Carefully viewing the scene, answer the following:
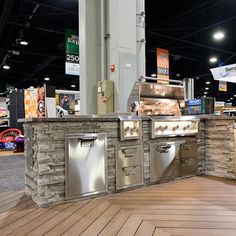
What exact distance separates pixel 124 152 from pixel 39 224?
4.65 feet

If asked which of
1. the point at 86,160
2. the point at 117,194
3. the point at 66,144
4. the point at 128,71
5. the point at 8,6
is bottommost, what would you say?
the point at 117,194

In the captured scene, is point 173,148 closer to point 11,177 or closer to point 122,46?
point 122,46

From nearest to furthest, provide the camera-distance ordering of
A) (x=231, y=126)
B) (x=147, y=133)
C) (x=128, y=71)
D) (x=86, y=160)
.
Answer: (x=86, y=160)
(x=147, y=133)
(x=231, y=126)
(x=128, y=71)

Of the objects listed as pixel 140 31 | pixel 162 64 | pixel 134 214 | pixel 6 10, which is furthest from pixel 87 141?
pixel 162 64

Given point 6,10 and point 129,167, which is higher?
point 6,10

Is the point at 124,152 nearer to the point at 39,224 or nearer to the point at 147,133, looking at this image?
the point at 147,133

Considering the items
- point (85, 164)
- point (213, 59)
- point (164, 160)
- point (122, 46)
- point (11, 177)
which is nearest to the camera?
point (85, 164)

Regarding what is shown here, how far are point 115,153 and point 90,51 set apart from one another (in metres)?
2.64

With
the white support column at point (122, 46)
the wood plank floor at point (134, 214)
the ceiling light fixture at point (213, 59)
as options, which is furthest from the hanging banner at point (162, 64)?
the wood plank floor at point (134, 214)

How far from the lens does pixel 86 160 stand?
2.91m

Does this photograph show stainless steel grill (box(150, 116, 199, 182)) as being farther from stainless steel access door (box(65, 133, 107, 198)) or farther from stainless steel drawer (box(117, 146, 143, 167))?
stainless steel access door (box(65, 133, 107, 198))

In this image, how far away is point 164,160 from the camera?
3.62 m

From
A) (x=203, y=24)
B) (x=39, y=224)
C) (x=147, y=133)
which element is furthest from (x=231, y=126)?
(x=203, y=24)

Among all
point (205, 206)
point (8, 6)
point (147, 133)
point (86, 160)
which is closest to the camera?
point (205, 206)
